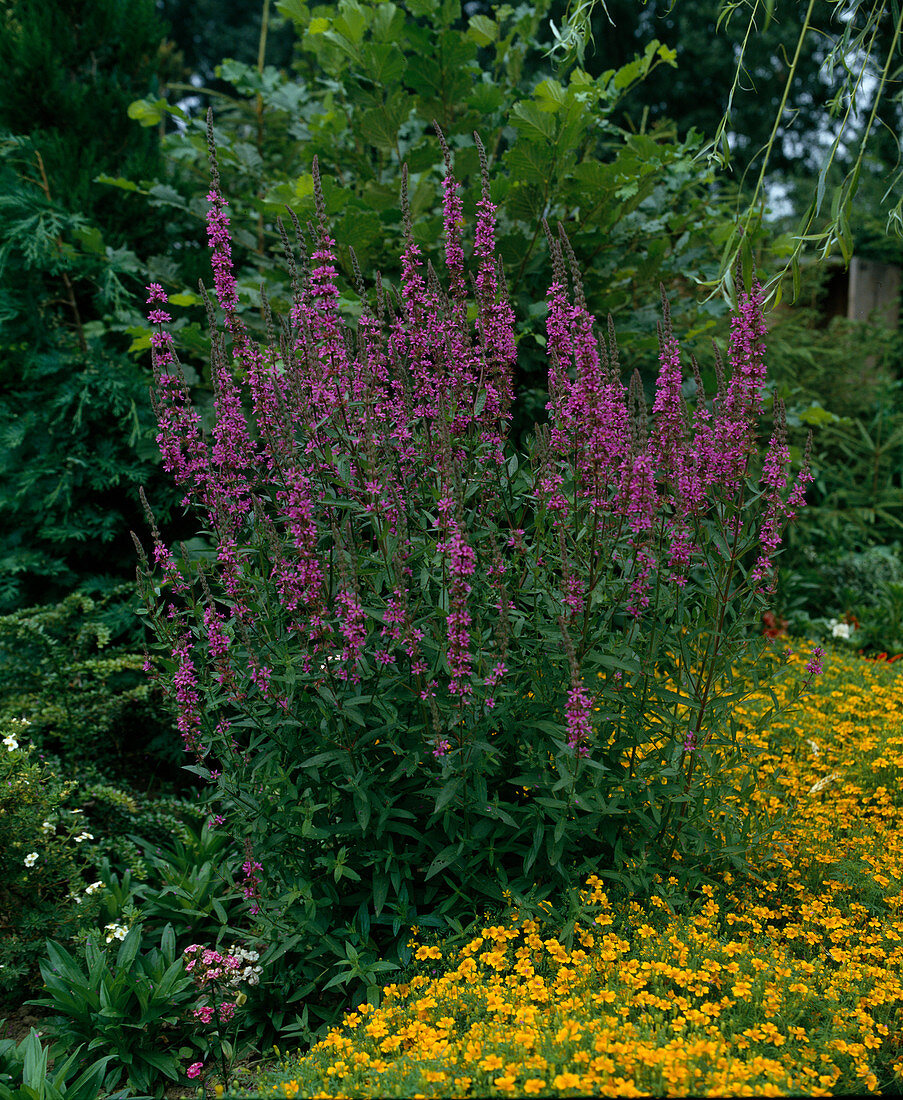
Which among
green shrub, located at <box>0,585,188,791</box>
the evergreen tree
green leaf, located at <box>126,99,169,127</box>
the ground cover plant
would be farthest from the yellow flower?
green leaf, located at <box>126,99,169,127</box>

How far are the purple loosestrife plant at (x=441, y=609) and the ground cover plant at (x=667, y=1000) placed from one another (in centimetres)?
19

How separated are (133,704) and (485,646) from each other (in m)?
3.29

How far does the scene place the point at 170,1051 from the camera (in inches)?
136

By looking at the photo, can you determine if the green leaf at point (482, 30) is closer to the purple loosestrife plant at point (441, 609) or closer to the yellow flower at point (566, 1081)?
the purple loosestrife plant at point (441, 609)

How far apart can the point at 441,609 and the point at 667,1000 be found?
1.45m

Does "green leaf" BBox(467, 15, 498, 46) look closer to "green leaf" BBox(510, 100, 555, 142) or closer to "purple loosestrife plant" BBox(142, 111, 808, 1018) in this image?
"green leaf" BBox(510, 100, 555, 142)

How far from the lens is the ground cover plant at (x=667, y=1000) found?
7.80 feet

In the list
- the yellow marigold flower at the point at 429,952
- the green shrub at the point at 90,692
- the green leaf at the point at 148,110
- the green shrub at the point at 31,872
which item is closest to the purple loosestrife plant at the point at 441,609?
the yellow marigold flower at the point at 429,952

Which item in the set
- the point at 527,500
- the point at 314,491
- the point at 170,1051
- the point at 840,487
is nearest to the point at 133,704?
the point at 170,1051

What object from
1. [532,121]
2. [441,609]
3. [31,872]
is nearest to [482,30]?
[532,121]

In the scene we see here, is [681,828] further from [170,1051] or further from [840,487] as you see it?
[840,487]

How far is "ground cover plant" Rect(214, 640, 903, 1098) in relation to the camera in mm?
2377

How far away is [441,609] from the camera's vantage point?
9.28ft

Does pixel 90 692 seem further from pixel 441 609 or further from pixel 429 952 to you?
pixel 441 609
